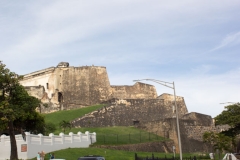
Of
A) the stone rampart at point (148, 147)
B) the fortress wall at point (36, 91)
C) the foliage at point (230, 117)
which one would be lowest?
the stone rampart at point (148, 147)

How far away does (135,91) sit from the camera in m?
73.1

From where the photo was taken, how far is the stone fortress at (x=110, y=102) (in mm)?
52844

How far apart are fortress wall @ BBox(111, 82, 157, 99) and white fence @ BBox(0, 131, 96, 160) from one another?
109 feet

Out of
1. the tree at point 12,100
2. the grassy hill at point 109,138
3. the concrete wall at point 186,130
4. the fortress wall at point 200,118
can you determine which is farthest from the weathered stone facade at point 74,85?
the tree at point 12,100

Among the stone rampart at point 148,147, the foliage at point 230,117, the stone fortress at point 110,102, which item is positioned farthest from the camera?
the stone fortress at point 110,102

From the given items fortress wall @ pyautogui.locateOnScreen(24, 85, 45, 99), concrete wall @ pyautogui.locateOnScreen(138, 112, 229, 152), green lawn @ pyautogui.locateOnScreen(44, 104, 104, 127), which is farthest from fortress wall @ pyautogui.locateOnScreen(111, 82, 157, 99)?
concrete wall @ pyautogui.locateOnScreen(138, 112, 229, 152)

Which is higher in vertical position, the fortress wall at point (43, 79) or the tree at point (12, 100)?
the fortress wall at point (43, 79)

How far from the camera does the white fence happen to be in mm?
30078

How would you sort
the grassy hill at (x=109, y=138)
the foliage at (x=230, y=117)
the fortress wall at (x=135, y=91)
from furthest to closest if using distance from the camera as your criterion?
the fortress wall at (x=135, y=91) → the foliage at (x=230, y=117) → the grassy hill at (x=109, y=138)

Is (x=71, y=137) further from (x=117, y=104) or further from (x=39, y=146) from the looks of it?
(x=117, y=104)

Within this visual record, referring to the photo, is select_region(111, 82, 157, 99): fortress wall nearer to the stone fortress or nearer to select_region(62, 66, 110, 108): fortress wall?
the stone fortress

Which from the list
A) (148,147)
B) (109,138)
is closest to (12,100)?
(109,138)

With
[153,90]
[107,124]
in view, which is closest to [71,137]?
[107,124]

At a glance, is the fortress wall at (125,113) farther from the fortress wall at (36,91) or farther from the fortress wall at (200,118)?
the fortress wall at (36,91)
